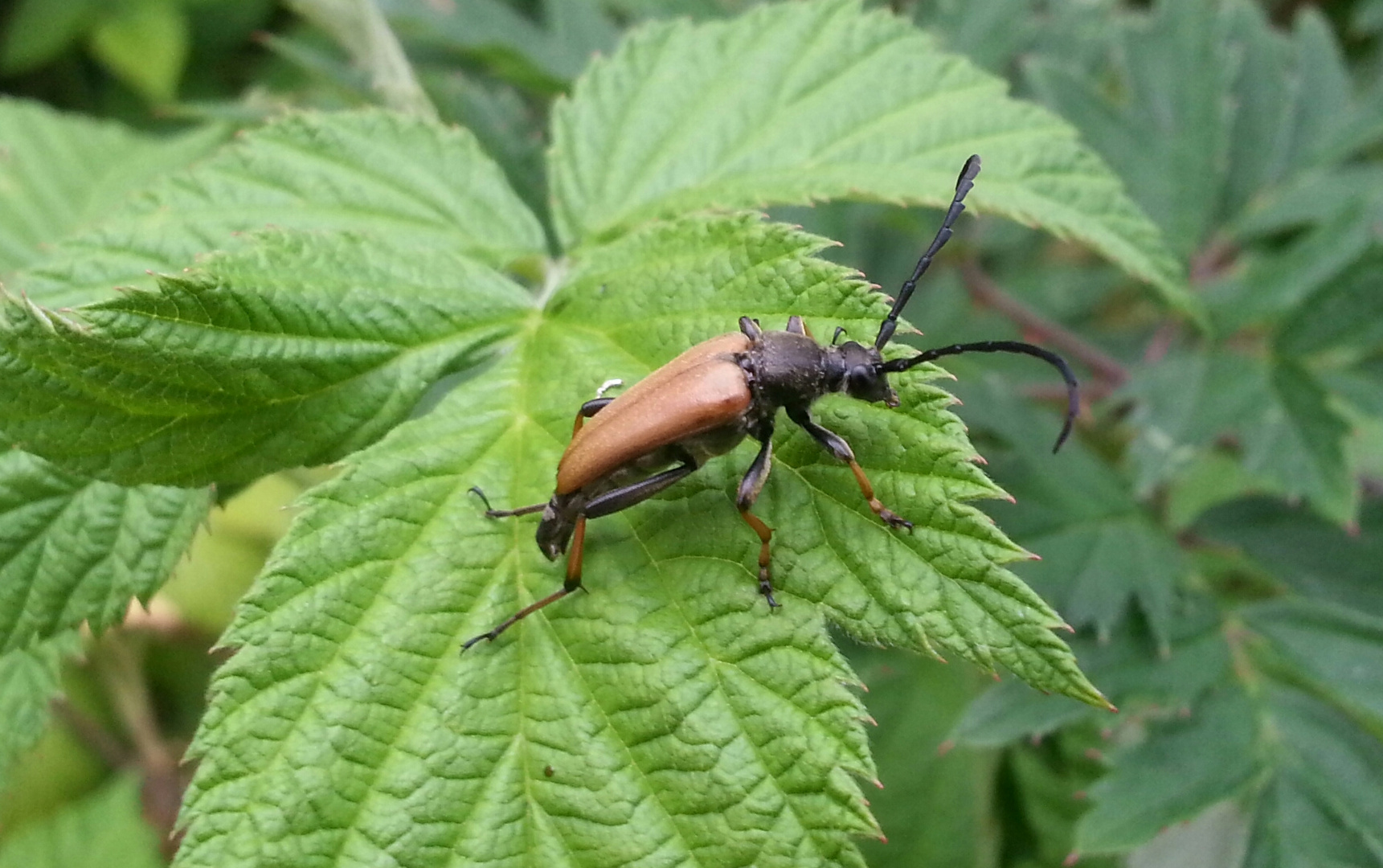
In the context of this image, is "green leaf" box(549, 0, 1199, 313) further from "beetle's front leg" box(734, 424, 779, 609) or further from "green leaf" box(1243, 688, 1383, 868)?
"green leaf" box(1243, 688, 1383, 868)

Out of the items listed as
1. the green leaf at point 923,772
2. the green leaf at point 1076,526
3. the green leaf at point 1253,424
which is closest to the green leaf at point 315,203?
the green leaf at point 1076,526

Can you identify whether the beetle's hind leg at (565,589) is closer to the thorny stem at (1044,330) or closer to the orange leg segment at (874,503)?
the orange leg segment at (874,503)

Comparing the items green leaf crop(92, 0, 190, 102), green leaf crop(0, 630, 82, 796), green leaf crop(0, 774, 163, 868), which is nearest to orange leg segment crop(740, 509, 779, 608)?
green leaf crop(0, 630, 82, 796)

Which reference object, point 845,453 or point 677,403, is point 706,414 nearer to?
point 677,403

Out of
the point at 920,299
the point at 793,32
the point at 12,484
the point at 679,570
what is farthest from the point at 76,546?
the point at 920,299

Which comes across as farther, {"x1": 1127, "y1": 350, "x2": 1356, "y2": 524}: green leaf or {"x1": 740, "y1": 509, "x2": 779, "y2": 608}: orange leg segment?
{"x1": 1127, "y1": 350, "x2": 1356, "y2": 524}: green leaf

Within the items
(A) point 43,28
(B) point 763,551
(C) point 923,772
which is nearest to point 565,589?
(B) point 763,551
